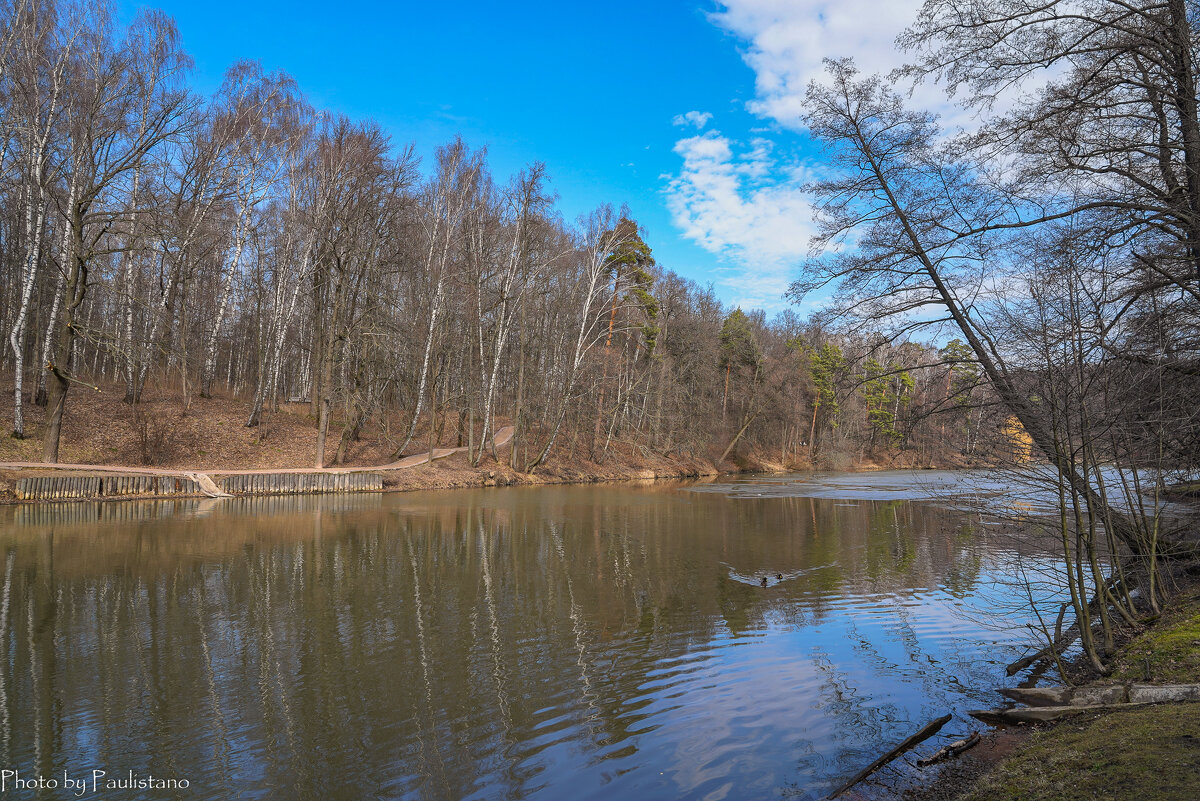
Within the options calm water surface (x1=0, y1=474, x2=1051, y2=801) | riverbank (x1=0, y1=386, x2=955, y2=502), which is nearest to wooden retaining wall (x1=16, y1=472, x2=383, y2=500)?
riverbank (x1=0, y1=386, x2=955, y2=502)

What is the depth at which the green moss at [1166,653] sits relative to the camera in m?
5.34

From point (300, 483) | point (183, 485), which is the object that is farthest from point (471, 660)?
point (300, 483)

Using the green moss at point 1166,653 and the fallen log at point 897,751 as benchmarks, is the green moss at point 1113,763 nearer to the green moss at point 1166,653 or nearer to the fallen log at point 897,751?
the fallen log at point 897,751

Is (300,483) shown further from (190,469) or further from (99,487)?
(99,487)

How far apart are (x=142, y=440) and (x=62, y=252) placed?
8.97 meters

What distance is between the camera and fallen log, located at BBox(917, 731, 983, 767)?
5004 millimetres

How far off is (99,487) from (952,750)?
2292cm

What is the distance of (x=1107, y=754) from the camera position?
4012 millimetres

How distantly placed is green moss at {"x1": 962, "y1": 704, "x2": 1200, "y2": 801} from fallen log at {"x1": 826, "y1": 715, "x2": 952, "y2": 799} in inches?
28.2

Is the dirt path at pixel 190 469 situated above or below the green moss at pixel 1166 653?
above

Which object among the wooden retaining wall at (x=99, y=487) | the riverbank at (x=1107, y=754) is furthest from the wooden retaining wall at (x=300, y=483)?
the riverbank at (x=1107, y=754)

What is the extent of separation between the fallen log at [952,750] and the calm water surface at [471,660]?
0.57 meters

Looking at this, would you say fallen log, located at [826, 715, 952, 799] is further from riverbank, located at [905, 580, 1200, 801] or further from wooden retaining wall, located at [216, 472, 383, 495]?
wooden retaining wall, located at [216, 472, 383, 495]

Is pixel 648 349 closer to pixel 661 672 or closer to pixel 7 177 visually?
pixel 7 177
